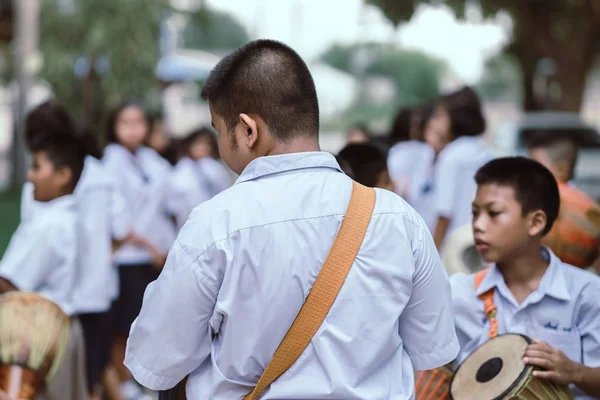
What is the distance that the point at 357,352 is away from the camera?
8.21ft

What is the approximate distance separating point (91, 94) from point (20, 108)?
5.34ft

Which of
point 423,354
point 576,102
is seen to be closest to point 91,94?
point 576,102

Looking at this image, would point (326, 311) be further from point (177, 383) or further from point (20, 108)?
point (20, 108)

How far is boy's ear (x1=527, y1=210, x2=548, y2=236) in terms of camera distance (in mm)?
3660

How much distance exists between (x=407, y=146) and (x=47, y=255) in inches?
189

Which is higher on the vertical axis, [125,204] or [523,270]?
[523,270]

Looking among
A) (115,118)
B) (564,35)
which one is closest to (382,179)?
(115,118)

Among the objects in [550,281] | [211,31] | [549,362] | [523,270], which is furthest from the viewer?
[211,31]

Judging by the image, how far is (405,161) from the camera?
8789 millimetres

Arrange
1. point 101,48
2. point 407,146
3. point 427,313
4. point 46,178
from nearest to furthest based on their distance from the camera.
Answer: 1. point 427,313
2. point 46,178
3. point 407,146
4. point 101,48

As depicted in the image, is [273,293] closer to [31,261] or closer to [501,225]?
[501,225]

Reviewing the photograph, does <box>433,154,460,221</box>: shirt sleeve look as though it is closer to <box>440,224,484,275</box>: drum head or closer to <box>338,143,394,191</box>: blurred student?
<box>440,224,484,275</box>: drum head

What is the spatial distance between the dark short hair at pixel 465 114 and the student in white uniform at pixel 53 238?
2.74 m

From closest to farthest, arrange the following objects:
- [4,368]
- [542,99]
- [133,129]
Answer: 1. [4,368]
2. [133,129]
3. [542,99]
